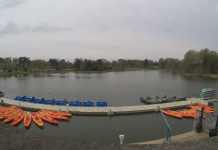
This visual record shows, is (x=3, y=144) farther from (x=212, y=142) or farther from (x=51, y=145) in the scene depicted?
(x=212, y=142)

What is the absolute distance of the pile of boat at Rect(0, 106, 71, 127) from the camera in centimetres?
1711

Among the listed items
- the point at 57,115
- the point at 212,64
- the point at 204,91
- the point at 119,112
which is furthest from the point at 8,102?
the point at 212,64

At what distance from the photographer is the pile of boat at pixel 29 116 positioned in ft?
56.1

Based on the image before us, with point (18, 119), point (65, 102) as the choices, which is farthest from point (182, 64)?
point (18, 119)

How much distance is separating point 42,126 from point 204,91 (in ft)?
97.2

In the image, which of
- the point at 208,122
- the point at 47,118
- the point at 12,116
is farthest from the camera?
the point at 12,116

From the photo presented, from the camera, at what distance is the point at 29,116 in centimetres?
1819

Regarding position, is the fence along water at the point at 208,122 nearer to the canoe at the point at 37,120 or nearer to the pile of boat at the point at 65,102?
the pile of boat at the point at 65,102

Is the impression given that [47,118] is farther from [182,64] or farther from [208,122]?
[182,64]

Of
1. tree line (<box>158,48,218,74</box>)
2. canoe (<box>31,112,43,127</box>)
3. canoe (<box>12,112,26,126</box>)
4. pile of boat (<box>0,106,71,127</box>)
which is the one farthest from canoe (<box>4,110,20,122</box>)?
tree line (<box>158,48,218,74</box>)

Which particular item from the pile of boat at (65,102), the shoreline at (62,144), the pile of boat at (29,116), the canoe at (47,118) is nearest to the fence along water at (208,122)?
the shoreline at (62,144)

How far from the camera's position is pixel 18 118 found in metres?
17.9

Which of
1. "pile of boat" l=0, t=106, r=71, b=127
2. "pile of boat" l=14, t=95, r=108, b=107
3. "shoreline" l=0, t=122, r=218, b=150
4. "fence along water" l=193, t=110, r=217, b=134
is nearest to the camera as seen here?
"shoreline" l=0, t=122, r=218, b=150

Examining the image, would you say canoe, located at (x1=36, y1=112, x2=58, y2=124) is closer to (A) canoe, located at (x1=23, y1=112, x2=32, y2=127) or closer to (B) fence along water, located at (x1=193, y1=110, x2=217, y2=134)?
(A) canoe, located at (x1=23, y1=112, x2=32, y2=127)
